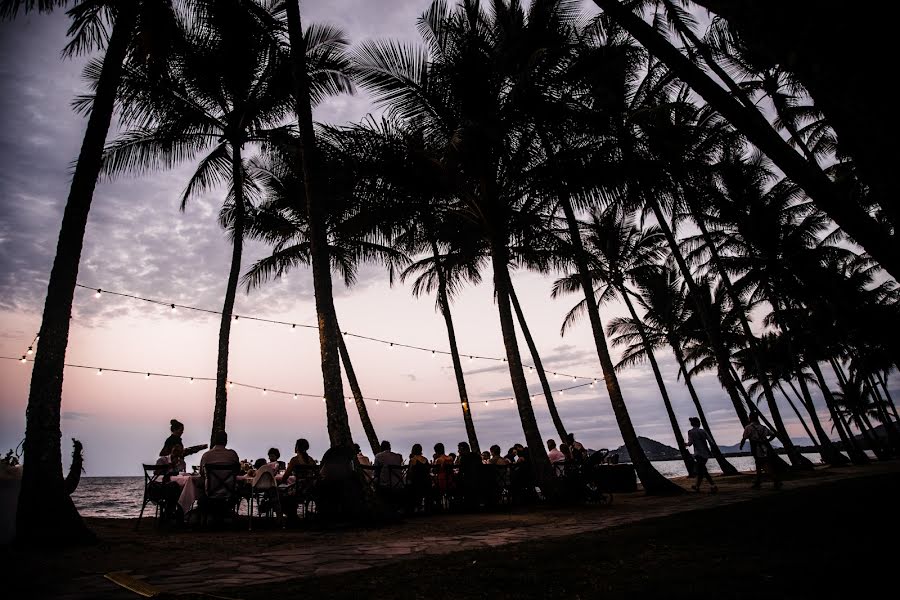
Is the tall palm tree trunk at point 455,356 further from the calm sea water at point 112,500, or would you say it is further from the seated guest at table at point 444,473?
the calm sea water at point 112,500

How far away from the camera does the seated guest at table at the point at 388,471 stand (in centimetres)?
896

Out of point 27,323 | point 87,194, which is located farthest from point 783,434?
point 27,323

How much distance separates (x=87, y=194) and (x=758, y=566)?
828 centimetres

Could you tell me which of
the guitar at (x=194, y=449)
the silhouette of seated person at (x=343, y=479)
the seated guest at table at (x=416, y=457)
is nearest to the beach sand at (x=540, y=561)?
the silhouette of seated person at (x=343, y=479)

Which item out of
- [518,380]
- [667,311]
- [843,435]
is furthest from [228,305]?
[843,435]

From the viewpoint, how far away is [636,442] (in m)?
11.5

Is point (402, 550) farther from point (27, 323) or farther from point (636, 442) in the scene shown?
point (27, 323)

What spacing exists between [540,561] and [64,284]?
6.52m

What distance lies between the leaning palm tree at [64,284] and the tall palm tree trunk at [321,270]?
6.90 ft

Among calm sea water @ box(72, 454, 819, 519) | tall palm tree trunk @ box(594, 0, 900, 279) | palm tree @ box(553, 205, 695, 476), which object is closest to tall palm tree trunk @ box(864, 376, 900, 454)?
calm sea water @ box(72, 454, 819, 519)

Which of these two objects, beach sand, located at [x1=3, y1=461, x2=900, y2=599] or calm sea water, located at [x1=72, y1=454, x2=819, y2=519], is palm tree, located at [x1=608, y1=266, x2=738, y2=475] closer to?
calm sea water, located at [x1=72, y1=454, x2=819, y2=519]

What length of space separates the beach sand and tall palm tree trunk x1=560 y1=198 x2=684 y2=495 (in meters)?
5.23

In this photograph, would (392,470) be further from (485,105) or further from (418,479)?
(485,105)

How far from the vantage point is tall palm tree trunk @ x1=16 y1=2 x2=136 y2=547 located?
5.38 meters
